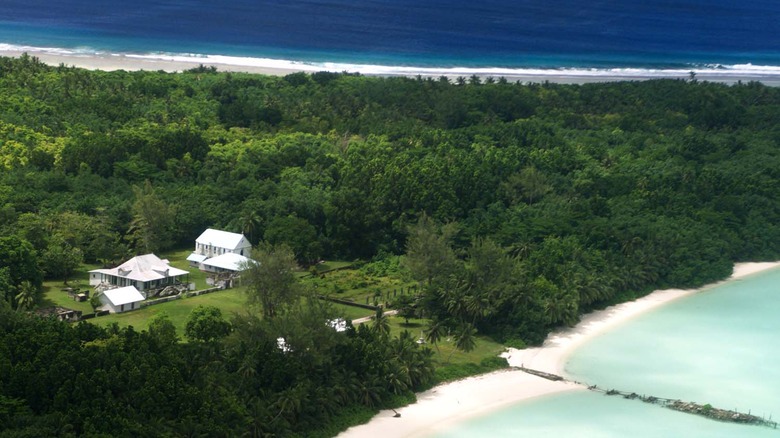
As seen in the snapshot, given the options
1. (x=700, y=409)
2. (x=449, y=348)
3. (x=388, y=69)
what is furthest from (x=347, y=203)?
(x=388, y=69)

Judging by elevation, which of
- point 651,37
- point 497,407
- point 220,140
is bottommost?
point 497,407

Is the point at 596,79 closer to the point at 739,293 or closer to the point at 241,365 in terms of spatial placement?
the point at 739,293

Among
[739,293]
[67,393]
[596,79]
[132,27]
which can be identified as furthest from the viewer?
[132,27]

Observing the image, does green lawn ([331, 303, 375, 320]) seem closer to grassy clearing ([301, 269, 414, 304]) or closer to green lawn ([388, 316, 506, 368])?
grassy clearing ([301, 269, 414, 304])

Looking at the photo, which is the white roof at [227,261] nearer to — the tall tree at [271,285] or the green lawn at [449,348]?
the green lawn at [449,348]

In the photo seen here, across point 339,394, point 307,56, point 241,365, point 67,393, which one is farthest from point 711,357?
point 307,56

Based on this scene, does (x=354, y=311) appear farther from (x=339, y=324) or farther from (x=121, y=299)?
(x=121, y=299)

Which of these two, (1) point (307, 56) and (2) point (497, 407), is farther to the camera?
(1) point (307, 56)
